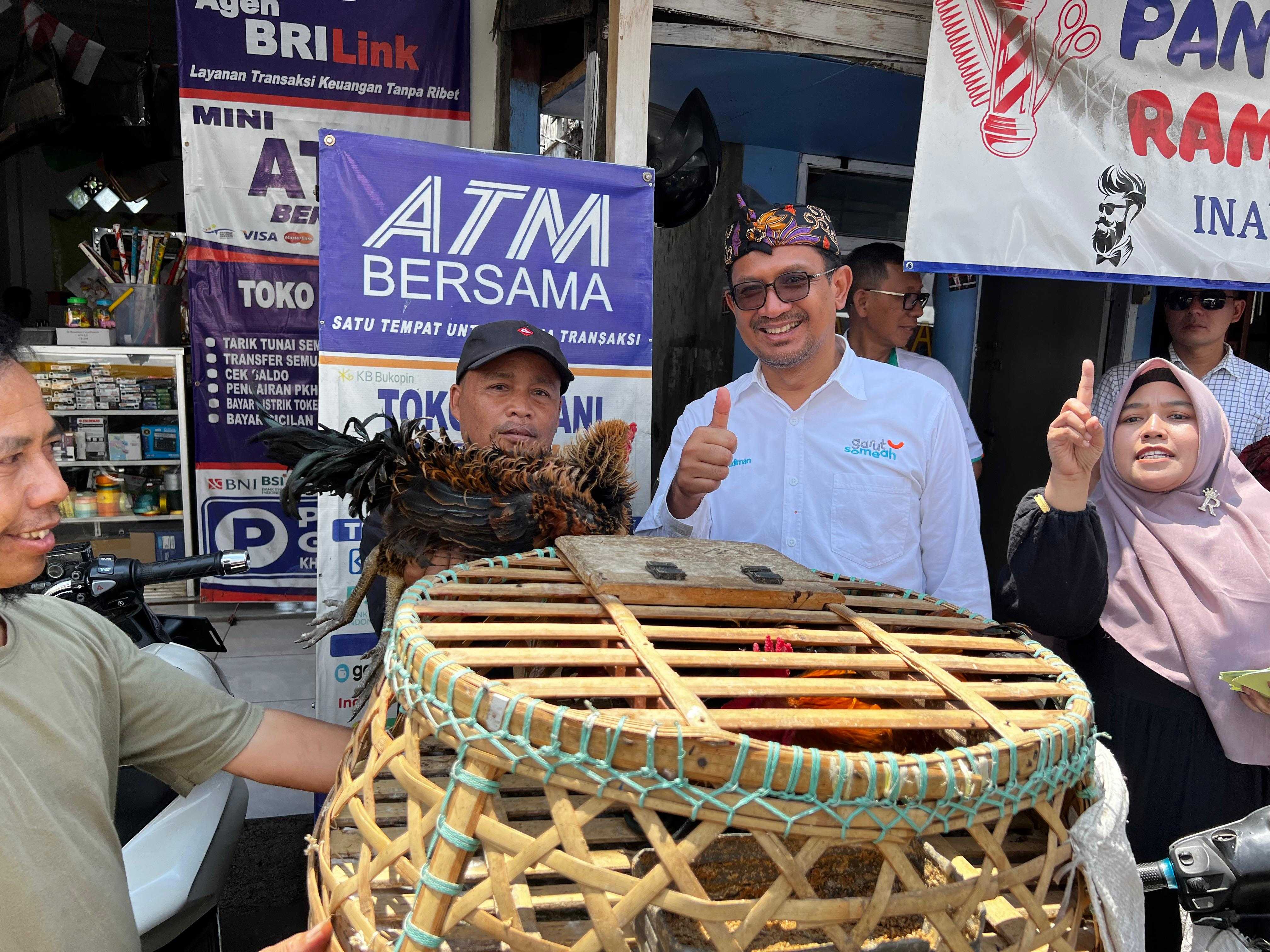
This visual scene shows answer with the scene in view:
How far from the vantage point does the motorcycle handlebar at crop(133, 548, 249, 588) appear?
197 centimetres

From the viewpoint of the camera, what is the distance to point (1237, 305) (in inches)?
131

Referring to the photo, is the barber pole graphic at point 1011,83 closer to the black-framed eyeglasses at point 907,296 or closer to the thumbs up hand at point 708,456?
the black-framed eyeglasses at point 907,296

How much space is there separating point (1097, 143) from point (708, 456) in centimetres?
227

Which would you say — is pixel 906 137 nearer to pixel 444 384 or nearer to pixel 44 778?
pixel 444 384

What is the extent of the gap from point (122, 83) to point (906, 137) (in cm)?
480

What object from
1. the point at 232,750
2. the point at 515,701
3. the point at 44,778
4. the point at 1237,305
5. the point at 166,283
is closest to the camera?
the point at 515,701

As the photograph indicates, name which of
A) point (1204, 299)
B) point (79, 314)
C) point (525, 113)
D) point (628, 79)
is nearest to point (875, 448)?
point (628, 79)

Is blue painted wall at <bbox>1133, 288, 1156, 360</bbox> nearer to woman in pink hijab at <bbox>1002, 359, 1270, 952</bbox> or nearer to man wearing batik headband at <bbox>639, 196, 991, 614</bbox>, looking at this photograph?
woman in pink hijab at <bbox>1002, 359, 1270, 952</bbox>

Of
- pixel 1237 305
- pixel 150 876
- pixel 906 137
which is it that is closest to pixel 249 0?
pixel 906 137

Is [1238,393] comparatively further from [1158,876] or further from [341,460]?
[341,460]

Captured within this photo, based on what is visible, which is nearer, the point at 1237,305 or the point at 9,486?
the point at 9,486

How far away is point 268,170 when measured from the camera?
4.24 metres

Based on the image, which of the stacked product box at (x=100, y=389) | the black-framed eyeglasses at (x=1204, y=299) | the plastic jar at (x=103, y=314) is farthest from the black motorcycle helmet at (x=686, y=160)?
the plastic jar at (x=103, y=314)

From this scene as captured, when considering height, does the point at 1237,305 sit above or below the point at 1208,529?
above
